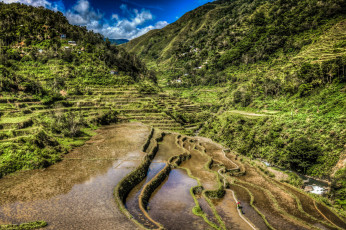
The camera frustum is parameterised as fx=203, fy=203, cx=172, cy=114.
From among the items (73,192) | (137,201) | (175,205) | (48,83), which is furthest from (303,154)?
(48,83)

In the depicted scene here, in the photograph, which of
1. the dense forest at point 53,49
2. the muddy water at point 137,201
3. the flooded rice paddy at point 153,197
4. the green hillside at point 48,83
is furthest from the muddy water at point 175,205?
the dense forest at point 53,49

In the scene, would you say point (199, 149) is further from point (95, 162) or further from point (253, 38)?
point (253, 38)

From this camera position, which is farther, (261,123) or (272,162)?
(261,123)

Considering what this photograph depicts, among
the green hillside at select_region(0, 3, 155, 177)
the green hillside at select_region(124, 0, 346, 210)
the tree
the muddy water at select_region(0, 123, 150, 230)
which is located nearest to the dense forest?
the green hillside at select_region(0, 3, 155, 177)

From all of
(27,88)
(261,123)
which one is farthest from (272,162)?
(27,88)

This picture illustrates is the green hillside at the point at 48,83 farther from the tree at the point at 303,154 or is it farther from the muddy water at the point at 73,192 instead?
the tree at the point at 303,154

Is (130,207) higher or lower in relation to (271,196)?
Answer: higher

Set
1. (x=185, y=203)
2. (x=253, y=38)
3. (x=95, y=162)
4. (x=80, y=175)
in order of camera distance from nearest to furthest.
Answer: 1. (x=185, y=203)
2. (x=80, y=175)
3. (x=95, y=162)
4. (x=253, y=38)
